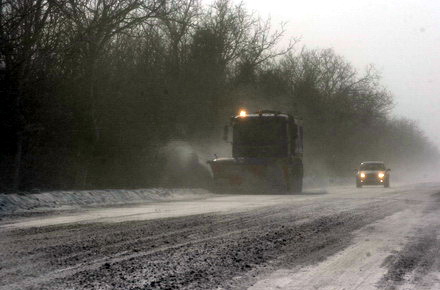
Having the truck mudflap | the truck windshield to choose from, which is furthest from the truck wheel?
the truck windshield

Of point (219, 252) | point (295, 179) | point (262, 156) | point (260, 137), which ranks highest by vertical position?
point (260, 137)

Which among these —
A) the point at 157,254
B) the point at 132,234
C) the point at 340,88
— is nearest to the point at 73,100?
the point at 132,234

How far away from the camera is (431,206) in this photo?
67.8 ft

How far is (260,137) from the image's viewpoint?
3222cm

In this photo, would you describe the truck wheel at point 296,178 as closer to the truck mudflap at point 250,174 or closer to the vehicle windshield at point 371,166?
the truck mudflap at point 250,174

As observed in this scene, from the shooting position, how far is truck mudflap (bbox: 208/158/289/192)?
100 ft

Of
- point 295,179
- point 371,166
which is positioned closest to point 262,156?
point 295,179

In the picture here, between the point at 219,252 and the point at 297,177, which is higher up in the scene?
the point at 297,177

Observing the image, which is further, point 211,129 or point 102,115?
point 211,129

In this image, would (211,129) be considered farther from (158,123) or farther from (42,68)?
(42,68)

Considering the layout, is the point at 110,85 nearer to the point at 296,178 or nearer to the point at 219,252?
the point at 296,178

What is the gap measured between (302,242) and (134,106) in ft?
72.2

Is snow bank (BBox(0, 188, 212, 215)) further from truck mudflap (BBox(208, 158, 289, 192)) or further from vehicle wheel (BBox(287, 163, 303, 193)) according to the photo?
vehicle wheel (BBox(287, 163, 303, 193))

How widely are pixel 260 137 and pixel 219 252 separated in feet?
75.2
